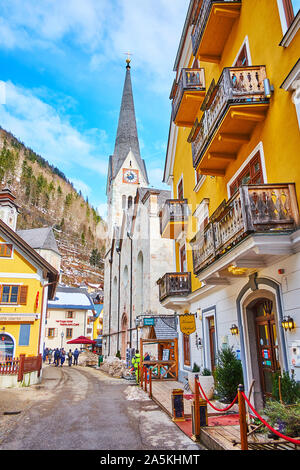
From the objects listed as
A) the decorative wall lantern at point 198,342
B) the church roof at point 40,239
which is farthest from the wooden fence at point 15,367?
the church roof at point 40,239

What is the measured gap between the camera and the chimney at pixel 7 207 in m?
31.8

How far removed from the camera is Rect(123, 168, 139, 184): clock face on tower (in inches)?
2327

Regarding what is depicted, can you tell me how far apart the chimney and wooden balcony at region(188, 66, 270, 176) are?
25763 mm

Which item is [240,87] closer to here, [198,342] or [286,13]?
[286,13]

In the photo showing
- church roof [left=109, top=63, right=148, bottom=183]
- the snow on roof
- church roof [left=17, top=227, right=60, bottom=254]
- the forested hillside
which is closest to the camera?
the snow on roof

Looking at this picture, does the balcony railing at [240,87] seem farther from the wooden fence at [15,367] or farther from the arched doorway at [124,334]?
the arched doorway at [124,334]

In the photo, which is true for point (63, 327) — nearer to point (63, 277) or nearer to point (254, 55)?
point (254, 55)

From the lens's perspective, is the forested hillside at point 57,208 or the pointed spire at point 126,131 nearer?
the pointed spire at point 126,131

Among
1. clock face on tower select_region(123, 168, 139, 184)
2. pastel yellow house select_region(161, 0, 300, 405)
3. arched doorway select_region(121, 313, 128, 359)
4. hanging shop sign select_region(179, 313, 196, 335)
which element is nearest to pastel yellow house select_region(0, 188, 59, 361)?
pastel yellow house select_region(161, 0, 300, 405)

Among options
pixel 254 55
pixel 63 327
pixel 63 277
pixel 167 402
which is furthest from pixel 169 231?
pixel 63 277

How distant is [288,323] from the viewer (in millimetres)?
6883

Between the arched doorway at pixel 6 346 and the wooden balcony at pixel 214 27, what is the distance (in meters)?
19.0

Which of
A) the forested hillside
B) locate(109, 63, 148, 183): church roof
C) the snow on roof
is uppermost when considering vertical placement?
the forested hillside

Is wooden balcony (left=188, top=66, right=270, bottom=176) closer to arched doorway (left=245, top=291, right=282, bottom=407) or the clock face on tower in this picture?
arched doorway (left=245, top=291, right=282, bottom=407)
